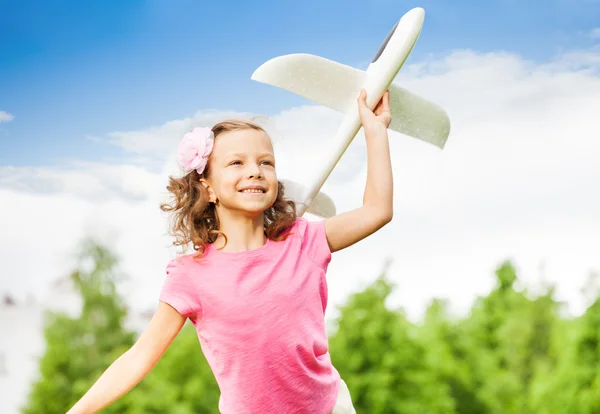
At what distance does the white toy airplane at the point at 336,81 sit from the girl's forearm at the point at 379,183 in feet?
1.12

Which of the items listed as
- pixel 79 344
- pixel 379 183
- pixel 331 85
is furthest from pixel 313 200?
pixel 79 344

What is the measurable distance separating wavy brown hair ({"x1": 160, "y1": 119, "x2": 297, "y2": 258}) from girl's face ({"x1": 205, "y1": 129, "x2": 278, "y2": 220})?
35 millimetres

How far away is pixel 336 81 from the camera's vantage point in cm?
259

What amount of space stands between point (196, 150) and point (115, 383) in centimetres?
70

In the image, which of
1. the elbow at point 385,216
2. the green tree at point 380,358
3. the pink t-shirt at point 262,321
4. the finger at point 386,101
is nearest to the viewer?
the pink t-shirt at point 262,321

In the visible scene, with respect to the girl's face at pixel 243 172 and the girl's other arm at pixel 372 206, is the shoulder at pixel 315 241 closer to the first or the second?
the girl's other arm at pixel 372 206

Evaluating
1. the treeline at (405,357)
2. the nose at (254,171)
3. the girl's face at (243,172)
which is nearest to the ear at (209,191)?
the girl's face at (243,172)

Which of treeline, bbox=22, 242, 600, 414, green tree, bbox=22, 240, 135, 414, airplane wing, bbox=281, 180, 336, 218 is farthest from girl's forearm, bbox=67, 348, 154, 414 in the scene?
green tree, bbox=22, 240, 135, 414

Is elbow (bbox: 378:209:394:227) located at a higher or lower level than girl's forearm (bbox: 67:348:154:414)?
higher

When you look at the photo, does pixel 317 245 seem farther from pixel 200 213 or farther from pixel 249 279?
pixel 200 213

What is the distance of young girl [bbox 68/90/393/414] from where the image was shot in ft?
6.81

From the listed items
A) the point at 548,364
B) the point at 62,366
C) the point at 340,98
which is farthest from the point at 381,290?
the point at 340,98

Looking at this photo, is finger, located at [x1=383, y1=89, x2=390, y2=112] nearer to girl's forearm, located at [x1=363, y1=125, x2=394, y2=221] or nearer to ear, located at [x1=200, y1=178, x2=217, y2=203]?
girl's forearm, located at [x1=363, y1=125, x2=394, y2=221]

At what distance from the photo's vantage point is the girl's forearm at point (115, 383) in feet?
7.09
